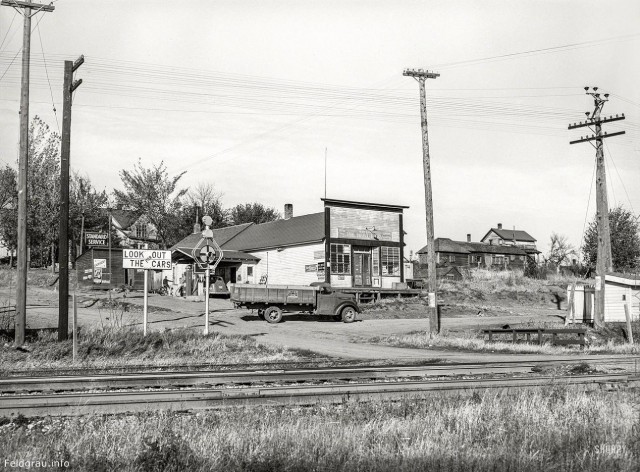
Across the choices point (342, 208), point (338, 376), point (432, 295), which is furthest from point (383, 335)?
point (342, 208)

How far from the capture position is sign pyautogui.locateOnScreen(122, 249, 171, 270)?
781 inches

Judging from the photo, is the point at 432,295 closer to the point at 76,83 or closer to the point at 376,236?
the point at 76,83

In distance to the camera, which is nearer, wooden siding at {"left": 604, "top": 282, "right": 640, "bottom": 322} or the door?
wooden siding at {"left": 604, "top": 282, "right": 640, "bottom": 322}

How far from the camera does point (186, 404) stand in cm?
915

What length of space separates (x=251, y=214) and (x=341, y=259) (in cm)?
5277

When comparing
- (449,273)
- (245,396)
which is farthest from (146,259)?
(449,273)

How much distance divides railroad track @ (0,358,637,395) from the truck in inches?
576

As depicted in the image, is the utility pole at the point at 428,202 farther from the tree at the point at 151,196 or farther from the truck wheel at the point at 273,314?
the tree at the point at 151,196

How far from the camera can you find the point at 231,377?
40.1 feet

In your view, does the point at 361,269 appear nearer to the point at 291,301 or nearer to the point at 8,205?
the point at 291,301

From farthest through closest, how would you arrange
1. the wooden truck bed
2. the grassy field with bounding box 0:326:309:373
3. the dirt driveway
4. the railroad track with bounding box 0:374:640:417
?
the wooden truck bed, the dirt driveway, the grassy field with bounding box 0:326:309:373, the railroad track with bounding box 0:374:640:417

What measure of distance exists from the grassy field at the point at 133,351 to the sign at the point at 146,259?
6.14 feet

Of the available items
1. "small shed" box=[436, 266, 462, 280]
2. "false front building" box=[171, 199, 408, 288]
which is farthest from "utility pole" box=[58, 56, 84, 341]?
"small shed" box=[436, 266, 462, 280]

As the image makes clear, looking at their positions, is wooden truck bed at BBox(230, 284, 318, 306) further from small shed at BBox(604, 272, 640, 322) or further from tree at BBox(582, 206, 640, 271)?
tree at BBox(582, 206, 640, 271)
